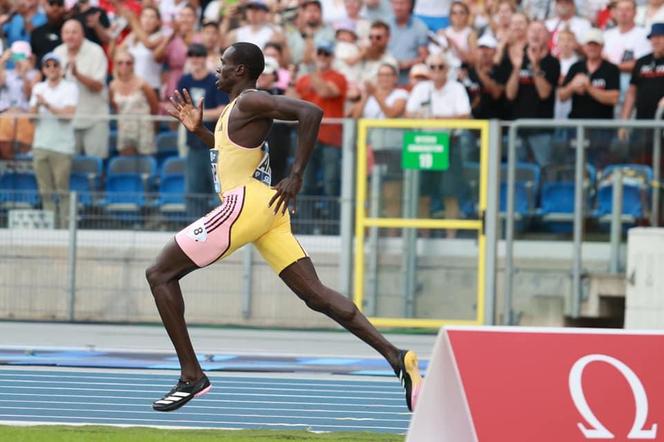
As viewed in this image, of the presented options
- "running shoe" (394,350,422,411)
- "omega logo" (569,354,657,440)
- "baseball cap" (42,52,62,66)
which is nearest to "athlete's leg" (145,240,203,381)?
"running shoe" (394,350,422,411)

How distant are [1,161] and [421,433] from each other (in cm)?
1069

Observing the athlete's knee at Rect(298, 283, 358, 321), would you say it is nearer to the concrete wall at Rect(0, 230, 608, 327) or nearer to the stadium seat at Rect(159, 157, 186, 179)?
the concrete wall at Rect(0, 230, 608, 327)

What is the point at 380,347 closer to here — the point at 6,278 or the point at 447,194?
the point at 447,194

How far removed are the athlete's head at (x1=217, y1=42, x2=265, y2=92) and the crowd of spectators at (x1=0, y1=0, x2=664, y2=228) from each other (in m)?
6.82

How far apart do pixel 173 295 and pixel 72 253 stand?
786 centimetres

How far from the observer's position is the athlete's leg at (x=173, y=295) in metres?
9.12

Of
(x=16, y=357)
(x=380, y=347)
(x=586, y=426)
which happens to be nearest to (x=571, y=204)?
(x=16, y=357)

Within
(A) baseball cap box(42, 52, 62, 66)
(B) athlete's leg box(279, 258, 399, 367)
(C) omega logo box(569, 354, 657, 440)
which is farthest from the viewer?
(A) baseball cap box(42, 52, 62, 66)

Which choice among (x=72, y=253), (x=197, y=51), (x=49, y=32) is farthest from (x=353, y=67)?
(x=49, y=32)

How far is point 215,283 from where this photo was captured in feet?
54.8

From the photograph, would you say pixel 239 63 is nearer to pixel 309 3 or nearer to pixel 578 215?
pixel 578 215

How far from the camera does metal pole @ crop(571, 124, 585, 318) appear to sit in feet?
52.0

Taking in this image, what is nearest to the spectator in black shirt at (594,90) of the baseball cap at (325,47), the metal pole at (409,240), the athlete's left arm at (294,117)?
the metal pole at (409,240)

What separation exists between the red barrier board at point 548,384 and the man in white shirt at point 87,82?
10.3 m
